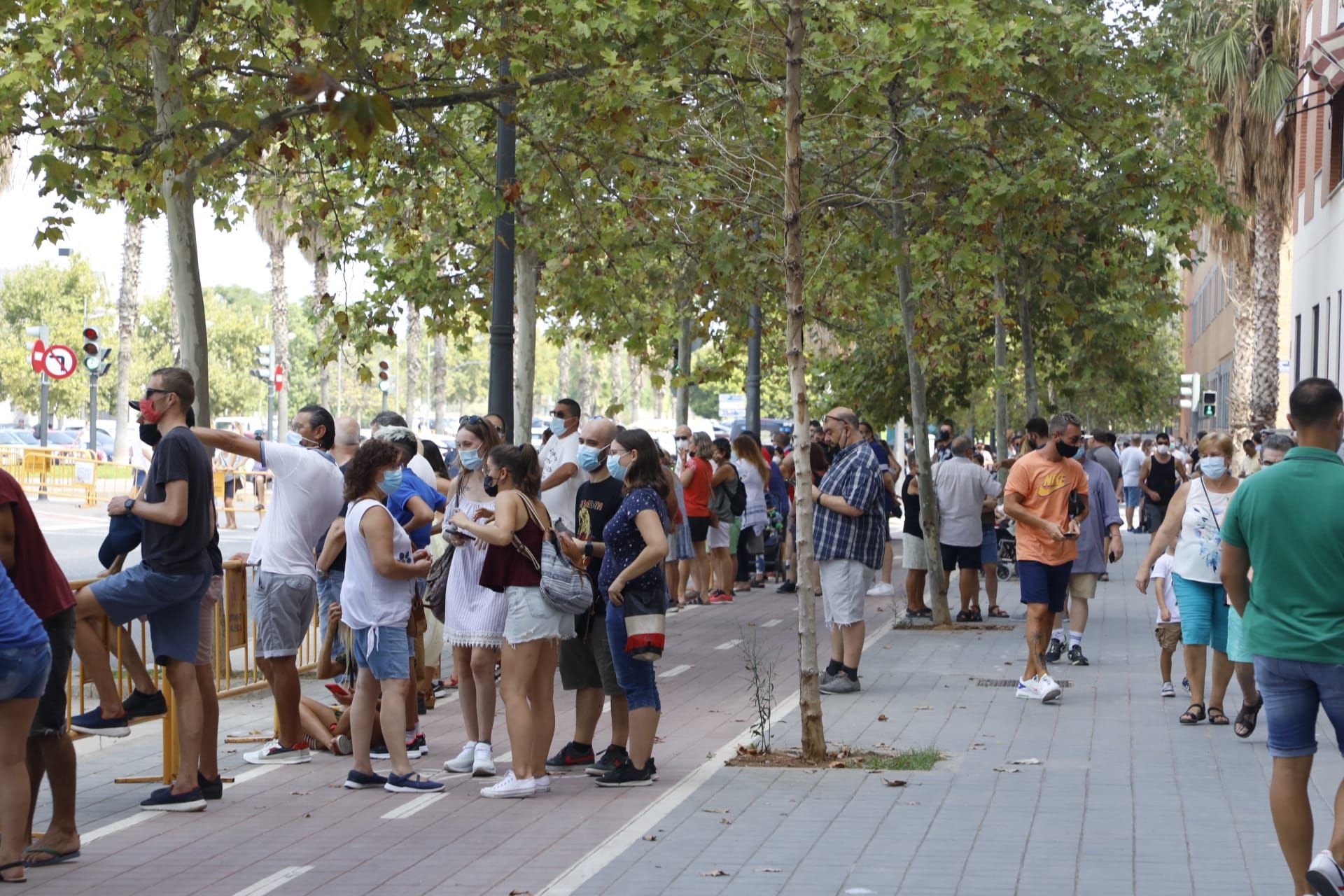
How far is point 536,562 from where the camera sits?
330 inches

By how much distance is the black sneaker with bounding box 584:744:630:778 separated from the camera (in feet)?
28.8

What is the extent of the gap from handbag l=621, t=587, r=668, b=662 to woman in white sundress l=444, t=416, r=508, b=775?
24.2 inches

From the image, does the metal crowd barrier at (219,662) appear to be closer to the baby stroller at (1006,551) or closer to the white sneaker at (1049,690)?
the white sneaker at (1049,690)

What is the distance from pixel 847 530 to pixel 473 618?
12.5 ft

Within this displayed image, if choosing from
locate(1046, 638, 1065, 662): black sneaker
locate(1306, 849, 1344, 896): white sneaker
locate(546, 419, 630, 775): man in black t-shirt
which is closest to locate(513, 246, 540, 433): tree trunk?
locate(1046, 638, 1065, 662): black sneaker

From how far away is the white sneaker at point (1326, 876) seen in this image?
568 cm

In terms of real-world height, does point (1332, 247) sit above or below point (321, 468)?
above

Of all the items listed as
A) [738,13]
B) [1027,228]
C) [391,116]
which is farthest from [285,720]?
[1027,228]

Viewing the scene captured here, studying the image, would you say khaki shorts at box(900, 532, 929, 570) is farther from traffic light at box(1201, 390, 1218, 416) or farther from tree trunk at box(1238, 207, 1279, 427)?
traffic light at box(1201, 390, 1218, 416)

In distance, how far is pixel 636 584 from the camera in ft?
27.9

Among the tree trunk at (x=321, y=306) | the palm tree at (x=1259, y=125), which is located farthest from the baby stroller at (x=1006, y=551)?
the palm tree at (x=1259, y=125)

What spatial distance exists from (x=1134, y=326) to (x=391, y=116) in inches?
878

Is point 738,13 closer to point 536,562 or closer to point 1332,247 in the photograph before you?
point 536,562

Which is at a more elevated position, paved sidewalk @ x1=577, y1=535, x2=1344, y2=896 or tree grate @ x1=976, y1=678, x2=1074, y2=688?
paved sidewalk @ x1=577, y1=535, x2=1344, y2=896
